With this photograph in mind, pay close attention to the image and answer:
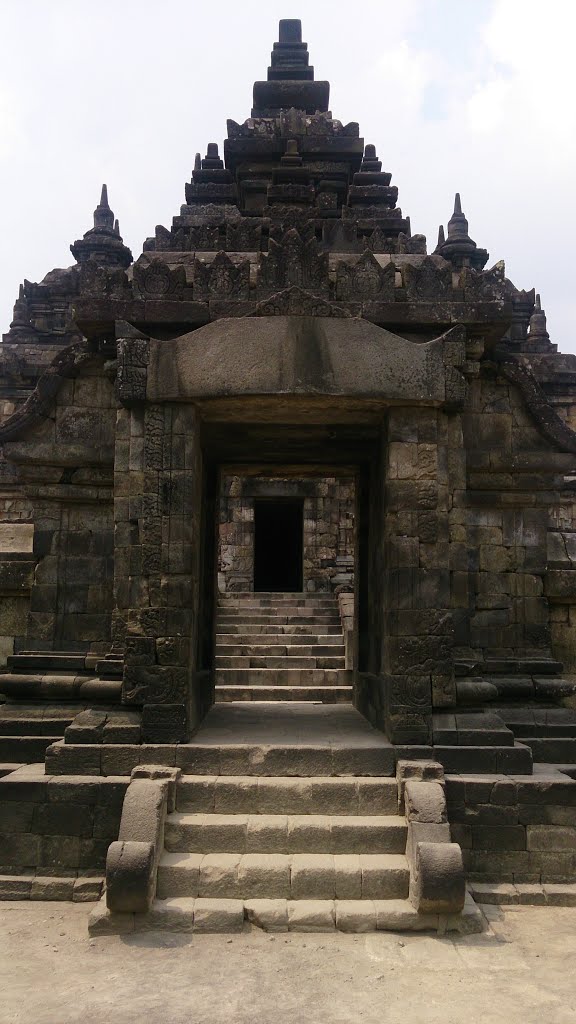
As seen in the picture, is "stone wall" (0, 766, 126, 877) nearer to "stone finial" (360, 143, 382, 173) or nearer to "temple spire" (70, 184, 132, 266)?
"stone finial" (360, 143, 382, 173)

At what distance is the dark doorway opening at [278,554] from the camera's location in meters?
23.4

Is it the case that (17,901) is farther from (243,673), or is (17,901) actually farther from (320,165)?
(320,165)

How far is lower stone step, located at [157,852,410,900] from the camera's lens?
5629 millimetres

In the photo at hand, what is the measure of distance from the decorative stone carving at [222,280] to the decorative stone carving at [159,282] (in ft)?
0.46

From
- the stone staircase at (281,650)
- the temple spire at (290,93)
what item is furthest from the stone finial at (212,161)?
the stone staircase at (281,650)

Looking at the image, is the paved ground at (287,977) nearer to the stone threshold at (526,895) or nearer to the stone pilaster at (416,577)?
the stone threshold at (526,895)

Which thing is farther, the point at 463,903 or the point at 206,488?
the point at 206,488

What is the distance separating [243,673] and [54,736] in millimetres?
6137

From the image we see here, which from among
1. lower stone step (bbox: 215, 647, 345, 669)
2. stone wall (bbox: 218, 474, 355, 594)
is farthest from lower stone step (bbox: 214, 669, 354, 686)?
stone wall (bbox: 218, 474, 355, 594)

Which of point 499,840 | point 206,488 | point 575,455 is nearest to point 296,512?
point 206,488

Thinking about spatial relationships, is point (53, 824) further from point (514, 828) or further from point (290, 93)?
point (290, 93)

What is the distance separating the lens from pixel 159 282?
282 inches

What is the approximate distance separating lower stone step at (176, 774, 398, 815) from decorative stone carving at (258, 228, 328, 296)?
3985mm

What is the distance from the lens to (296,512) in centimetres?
2222
